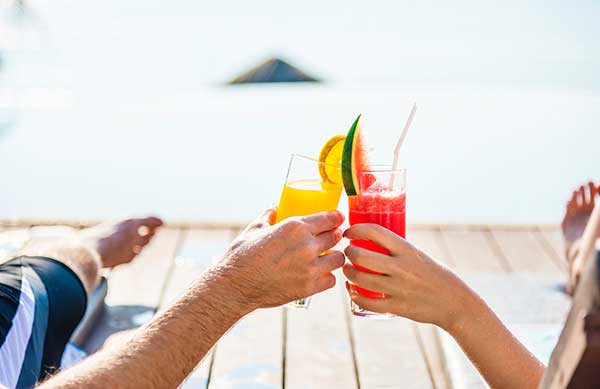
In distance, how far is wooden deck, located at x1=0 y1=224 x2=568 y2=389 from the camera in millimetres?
2412

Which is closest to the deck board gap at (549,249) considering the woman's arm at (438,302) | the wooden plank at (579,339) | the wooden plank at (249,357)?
the wooden plank at (249,357)

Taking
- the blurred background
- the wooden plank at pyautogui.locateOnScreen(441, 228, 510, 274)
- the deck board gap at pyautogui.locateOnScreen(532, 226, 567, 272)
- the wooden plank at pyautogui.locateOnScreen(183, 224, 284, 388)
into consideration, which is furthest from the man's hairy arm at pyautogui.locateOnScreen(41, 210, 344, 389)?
the deck board gap at pyautogui.locateOnScreen(532, 226, 567, 272)

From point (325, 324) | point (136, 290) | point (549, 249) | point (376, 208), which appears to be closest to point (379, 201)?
point (376, 208)

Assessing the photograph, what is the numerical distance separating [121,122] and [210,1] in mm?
5609

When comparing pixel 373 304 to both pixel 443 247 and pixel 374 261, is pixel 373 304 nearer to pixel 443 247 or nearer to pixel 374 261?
pixel 374 261

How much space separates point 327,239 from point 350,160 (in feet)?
0.47

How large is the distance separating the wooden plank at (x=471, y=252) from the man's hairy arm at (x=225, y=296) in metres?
1.83

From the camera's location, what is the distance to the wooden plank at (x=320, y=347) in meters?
2.39

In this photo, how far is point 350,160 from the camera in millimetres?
1518

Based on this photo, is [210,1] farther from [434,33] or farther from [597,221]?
[597,221]

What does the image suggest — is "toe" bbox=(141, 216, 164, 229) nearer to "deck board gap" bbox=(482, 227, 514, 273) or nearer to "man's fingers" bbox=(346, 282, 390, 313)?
"deck board gap" bbox=(482, 227, 514, 273)

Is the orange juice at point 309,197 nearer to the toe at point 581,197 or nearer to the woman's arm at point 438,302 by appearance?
the woman's arm at point 438,302

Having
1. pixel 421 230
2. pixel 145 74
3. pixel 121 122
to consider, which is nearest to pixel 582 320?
pixel 421 230

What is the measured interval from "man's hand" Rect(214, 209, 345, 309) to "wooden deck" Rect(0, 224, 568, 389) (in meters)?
0.51
